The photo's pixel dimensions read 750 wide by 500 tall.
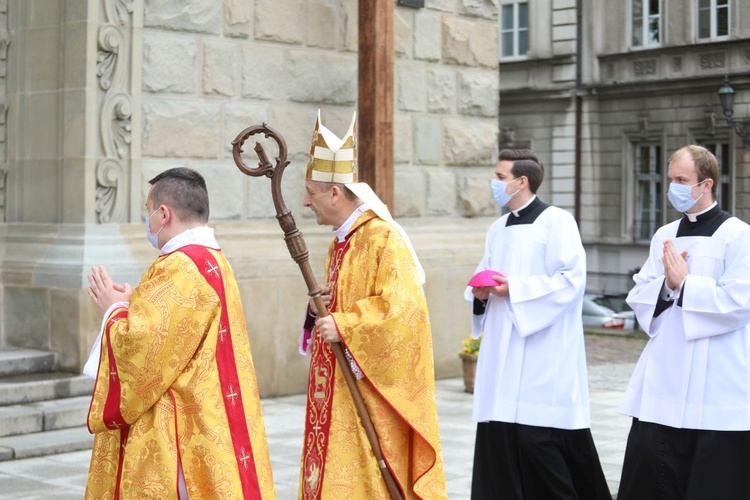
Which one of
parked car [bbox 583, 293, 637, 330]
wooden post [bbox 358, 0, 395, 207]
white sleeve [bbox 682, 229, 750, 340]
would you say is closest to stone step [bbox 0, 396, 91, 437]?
wooden post [bbox 358, 0, 395, 207]

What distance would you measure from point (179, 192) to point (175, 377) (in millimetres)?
647

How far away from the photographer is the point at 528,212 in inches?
260

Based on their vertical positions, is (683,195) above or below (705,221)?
above

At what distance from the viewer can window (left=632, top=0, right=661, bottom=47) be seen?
28.7m

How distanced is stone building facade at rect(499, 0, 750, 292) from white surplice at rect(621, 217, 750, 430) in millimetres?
21822

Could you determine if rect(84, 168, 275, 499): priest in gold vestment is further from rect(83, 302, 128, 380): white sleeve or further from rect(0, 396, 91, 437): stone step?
rect(0, 396, 91, 437): stone step

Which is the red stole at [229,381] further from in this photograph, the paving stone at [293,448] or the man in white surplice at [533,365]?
the paving stone at [293,448]

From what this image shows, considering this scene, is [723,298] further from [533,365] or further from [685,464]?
[533,365]

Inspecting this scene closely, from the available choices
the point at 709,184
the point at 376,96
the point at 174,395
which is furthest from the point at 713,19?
the point at 174,395

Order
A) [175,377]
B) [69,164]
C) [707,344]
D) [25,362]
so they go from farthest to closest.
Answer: [69,164] → [25,362] → [707,344] → [175,377]

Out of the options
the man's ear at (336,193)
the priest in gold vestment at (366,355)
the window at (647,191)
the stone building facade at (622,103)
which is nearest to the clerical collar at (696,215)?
the priest in gold vestment at (366,355)

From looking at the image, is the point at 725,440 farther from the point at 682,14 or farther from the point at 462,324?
the point at 682,14

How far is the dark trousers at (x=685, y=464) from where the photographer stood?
18.5 feet

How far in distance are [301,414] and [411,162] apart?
3.02 m
